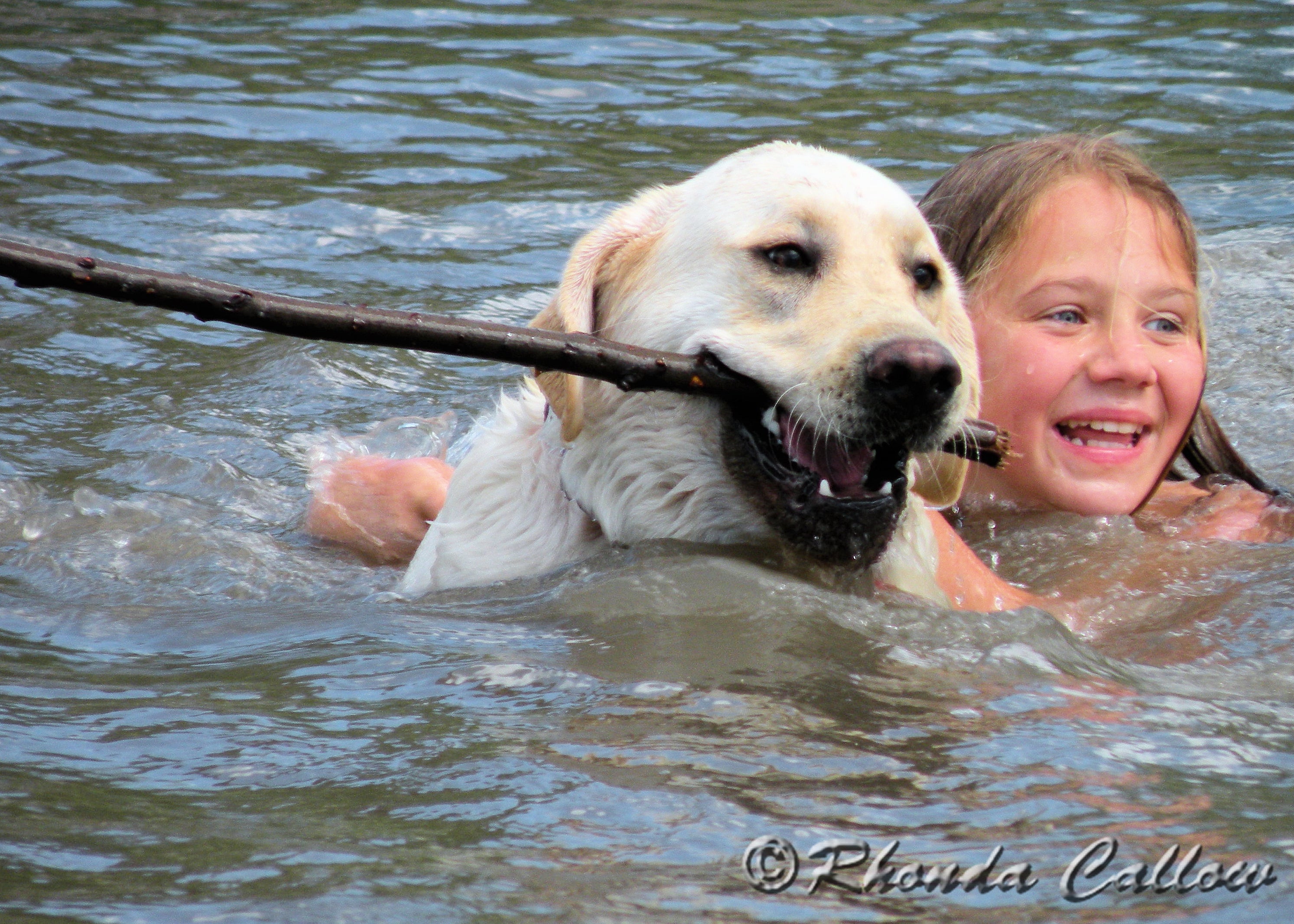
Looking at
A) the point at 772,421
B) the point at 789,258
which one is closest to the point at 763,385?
the point at 772,421

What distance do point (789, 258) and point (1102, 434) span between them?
192 centimetres

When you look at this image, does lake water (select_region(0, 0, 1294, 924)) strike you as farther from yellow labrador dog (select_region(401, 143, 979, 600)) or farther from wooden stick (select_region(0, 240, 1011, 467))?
wooden stick (select_region(0, 240, 1011, 467))

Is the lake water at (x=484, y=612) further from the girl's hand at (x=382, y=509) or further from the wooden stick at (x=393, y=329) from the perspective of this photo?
the wooden stick at (x=393, y=329)

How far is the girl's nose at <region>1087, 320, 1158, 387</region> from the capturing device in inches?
190

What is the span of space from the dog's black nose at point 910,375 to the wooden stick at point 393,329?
0.36 meters

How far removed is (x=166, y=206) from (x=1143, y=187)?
5.50 metres

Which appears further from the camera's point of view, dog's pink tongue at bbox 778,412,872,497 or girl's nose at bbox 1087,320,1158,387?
girl's nose at bbox 1087,320,1158,387

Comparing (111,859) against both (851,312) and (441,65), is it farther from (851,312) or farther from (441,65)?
(441,65)

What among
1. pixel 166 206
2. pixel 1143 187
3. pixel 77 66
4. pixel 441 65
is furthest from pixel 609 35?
pixel 1143 187

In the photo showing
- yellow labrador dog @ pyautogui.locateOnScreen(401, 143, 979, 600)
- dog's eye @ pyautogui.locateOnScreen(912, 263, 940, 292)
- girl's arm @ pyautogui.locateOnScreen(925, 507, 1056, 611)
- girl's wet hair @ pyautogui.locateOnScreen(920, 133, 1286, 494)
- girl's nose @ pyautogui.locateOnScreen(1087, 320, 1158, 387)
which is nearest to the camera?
yellow labrador dog @ pyautogui.locateOnScreen(401, 143, 979, 600)

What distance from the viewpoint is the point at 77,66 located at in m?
10.7

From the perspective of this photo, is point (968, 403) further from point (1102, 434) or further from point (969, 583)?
point (1102, 434)

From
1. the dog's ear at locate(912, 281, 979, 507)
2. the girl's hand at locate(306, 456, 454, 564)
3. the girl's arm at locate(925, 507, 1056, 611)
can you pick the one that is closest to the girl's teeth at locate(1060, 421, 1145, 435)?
the girl's arm at locate(925, 507, 1056, 611)

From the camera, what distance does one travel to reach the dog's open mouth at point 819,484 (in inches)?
139
